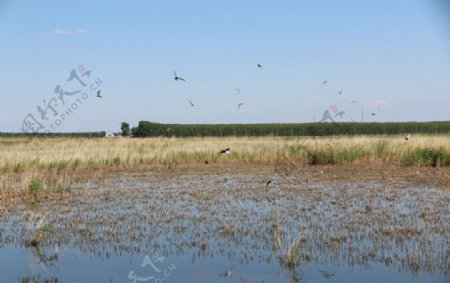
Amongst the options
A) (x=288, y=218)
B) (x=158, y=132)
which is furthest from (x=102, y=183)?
(x=158, y=132)

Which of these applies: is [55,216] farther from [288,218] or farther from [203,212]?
[288,218]

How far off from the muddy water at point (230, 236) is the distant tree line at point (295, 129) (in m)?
47.2

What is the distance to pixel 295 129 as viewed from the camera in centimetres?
6078

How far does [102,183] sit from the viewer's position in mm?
16094

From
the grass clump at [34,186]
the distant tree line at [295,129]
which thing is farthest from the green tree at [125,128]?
the grass clump at [34,186]

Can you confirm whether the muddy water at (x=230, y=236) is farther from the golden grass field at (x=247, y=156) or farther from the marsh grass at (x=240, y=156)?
the golden grass field at (x=247, y=156)

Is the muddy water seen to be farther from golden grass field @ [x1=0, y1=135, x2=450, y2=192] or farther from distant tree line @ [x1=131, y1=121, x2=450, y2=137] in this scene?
distant tree line @ [x1=131, y1=121, x2=450, y2=137]

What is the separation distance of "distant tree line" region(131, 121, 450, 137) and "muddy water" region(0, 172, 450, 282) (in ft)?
155

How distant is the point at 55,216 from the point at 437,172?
12641mm

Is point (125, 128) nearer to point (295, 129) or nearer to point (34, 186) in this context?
point (295, 129)

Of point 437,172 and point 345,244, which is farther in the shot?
point 437,172

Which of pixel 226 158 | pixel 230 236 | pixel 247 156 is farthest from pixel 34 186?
pixel 247 156

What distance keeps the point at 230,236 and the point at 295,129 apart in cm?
5317

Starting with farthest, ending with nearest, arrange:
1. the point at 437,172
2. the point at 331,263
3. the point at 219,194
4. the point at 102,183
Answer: the point at 437,172 < the point at 102,183 < the point at 219,194 < the point at 331,263
